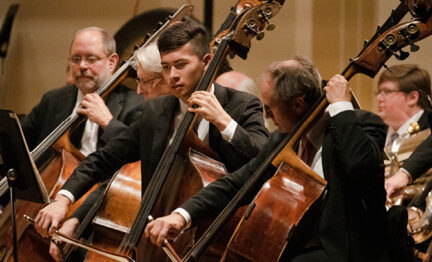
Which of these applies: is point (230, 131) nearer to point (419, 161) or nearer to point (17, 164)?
point (17, 164)

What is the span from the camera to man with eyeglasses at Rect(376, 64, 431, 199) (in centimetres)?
420

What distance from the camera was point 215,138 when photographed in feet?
9.87

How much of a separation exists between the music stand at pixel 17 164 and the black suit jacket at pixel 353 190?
116 cm

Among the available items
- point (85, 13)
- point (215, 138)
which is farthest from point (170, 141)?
point (85, 13)

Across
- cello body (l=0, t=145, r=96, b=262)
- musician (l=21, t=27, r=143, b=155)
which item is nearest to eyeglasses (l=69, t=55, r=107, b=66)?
musician (l=21, t=27, r=143, b=155)

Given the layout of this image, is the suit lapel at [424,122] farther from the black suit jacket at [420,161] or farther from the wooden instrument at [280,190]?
the wooden instrument at [280,190]

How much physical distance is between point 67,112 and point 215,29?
68.9 inches

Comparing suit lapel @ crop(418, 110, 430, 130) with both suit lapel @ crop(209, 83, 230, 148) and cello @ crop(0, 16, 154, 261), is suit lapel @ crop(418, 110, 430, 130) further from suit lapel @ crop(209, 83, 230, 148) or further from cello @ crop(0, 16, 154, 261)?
cello @ crop(0, 16, 154, 261)

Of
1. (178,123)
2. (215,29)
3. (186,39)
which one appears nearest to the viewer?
(186,39)

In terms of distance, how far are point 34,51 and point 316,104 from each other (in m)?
4.54

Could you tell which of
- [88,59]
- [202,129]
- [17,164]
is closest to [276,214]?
[202,129]

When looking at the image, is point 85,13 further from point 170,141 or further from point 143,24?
point 170,141

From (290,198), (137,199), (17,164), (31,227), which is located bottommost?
(31,227)

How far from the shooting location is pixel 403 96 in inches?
168
